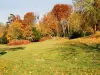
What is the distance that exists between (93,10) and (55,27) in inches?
1808

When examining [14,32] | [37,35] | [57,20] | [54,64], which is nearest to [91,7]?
[54,64]

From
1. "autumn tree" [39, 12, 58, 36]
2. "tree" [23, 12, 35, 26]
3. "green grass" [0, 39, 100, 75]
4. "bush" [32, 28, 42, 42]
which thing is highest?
"tree" [23, 12, 35, 26]

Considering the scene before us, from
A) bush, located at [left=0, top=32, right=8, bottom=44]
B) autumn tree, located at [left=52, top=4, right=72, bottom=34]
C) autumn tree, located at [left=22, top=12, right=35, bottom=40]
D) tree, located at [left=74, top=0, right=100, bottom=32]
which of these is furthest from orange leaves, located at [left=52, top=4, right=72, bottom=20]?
tree, located at [left=74, top=0, right=100, bottom=32]

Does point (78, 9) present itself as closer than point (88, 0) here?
No

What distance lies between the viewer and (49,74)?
14.8 meters

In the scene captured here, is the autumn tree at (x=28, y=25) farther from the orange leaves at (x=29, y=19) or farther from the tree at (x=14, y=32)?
the tree at (x=14, y=32)

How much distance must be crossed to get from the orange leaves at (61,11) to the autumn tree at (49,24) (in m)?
7.51

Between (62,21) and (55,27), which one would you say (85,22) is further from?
(62,21)

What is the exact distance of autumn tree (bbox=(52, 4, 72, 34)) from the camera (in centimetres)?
10444

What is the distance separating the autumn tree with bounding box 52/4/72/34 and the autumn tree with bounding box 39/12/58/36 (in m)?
4.64

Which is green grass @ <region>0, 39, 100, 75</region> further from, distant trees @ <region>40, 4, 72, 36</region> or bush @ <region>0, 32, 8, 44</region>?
bush @ <region>0, 32, 8, 44</region>

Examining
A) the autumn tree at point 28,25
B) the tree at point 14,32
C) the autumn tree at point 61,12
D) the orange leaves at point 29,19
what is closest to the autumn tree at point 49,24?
the autumn tree at point 61,12

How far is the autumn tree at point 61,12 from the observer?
104438 millimetres

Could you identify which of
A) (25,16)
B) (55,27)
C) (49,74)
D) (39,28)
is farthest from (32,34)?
(49,74)
